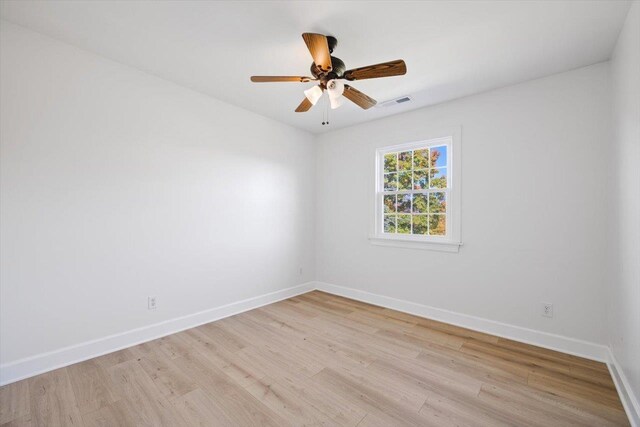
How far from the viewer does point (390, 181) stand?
12.6 ft

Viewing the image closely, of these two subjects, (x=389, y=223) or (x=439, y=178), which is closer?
(x=439, y=178)

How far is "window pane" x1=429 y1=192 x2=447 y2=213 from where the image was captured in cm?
331

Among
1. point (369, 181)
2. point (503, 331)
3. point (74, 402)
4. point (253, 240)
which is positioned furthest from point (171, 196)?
point (503, 331)

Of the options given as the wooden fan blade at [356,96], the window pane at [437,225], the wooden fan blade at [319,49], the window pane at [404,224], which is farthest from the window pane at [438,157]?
the wooden fan blade at [319,49]

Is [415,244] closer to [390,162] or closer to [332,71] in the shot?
[390,162]

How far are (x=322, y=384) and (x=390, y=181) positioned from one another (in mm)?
2679

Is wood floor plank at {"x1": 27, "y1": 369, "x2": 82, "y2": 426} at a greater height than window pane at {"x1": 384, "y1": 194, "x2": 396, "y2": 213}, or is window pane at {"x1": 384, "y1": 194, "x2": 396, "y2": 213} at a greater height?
window pane at {"x1": 384, "y1": 194, "x2": 396, "y2": 213}

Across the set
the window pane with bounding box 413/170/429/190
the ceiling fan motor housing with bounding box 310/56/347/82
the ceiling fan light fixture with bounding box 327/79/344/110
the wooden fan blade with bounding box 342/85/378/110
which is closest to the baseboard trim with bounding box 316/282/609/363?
the window pane with bounding box 413/170/429/190

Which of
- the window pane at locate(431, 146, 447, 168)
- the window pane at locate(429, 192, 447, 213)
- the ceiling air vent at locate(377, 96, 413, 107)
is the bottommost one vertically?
the window pane at locate(429, 192, 447, 213)

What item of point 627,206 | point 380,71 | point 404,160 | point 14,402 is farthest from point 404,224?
point 14,402

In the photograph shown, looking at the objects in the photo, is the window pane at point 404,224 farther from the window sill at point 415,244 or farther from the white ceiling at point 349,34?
the white ceiling at point 349,34

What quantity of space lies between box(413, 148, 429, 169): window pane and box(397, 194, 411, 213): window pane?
41 cm

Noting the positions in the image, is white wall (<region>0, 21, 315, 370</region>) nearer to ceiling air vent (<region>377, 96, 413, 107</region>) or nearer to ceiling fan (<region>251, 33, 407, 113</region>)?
ceiling fan (<region>251, 33, 407, 113</region>)

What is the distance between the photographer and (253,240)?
145 inches
